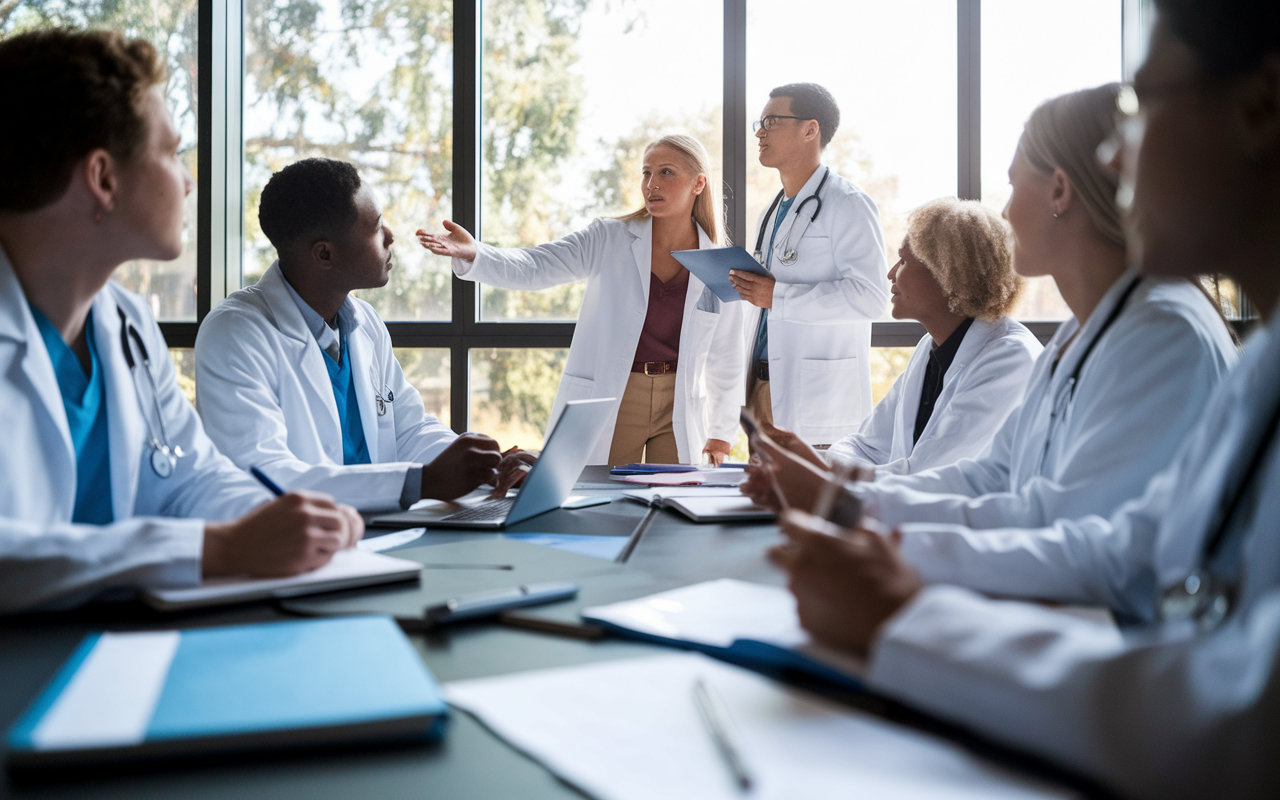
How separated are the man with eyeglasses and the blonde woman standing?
197 mm

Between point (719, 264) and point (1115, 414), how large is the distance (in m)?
1.89

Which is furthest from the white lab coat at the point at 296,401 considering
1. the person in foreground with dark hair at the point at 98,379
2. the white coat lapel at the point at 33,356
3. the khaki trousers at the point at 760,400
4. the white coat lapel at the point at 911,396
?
the khaki trousers at the point at 760,400

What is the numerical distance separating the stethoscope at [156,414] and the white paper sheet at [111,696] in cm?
62

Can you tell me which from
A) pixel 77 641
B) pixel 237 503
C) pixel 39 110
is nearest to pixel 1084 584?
pixel 77 641

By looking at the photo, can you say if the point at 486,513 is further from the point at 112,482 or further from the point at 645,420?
the point at 645,420

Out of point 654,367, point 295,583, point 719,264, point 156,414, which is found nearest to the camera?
point 295,583

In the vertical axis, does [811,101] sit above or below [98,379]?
above

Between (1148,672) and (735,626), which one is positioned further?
(735,626)

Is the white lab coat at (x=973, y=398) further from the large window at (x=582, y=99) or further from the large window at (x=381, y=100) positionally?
the large window at (x=381, y=100)

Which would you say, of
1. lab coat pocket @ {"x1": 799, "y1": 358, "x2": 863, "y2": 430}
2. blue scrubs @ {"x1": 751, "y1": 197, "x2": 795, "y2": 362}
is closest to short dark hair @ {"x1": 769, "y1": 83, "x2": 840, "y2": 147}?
blue scrubs @ {"x1": 751, "y1": 197, "x2": 795, "y2": 362}

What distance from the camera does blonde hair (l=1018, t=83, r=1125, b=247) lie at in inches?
53.9

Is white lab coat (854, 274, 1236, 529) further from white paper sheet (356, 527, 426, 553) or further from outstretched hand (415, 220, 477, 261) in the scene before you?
outstretched hand (415, 220, 477, 261)

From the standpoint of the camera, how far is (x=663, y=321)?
3471 mm

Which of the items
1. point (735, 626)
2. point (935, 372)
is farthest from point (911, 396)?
point (735, 626)
